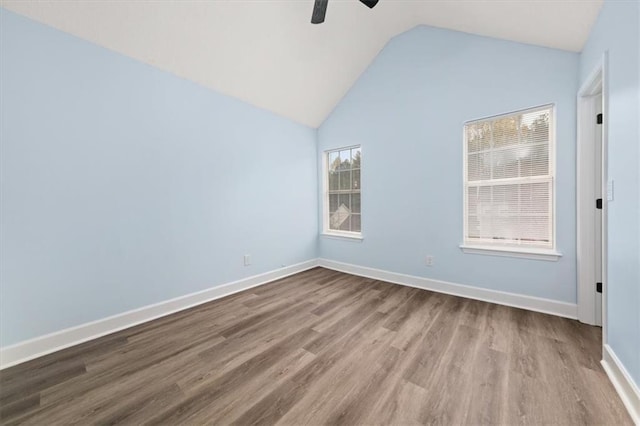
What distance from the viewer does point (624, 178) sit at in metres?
1.38

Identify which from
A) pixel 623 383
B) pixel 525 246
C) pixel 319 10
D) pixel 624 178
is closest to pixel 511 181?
pixel 525 246

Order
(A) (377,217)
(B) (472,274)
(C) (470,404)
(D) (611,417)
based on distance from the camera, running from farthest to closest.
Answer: (A) (377,217), (B) (472,274), (C) (470,404), (D) (611,417)

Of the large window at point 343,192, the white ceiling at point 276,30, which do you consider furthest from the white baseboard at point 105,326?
the white ceiling at point 276,30

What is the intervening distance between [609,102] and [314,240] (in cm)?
364

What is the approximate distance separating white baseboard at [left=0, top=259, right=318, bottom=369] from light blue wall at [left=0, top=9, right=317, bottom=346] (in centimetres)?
6

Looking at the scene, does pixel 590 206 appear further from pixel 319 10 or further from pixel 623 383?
pixel 319 10

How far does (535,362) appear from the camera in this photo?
5.46ft

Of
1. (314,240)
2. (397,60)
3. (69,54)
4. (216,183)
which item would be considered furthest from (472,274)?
(69,54)

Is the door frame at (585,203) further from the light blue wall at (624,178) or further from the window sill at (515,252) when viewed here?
the light blue wall at (624,178)

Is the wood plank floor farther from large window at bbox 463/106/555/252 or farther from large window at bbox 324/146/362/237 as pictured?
large window at bbox 324/146/362/237

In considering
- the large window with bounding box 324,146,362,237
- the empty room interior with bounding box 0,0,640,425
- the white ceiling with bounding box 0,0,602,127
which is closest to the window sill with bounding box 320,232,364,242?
the large window with bounding box 324,146,362,237

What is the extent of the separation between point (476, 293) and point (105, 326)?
151 inches

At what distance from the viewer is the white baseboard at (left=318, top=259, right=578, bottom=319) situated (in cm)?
229

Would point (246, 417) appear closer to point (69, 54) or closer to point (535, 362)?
point (535, 362)
